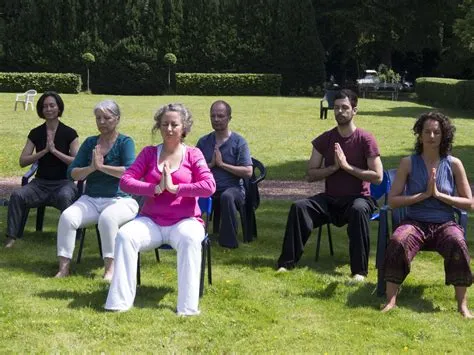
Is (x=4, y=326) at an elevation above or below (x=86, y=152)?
below

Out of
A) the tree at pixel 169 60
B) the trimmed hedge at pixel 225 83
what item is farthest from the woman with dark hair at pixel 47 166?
the tree at pixel 169 60

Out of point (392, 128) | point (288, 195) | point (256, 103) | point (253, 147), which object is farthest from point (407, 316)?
point (256, 103)

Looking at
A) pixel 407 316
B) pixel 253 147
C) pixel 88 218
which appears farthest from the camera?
pixel 253 147

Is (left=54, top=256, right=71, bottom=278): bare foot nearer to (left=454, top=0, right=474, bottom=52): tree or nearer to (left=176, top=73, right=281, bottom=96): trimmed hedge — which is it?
(left=454, top=0, right=474, bottom=52): tree

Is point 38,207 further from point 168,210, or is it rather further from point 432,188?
point 432,188

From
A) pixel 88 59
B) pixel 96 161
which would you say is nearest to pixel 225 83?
pixel 88 59

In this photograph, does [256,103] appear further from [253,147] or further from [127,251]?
[127,251]

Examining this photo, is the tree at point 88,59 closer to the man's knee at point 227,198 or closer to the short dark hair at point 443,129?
the man's knee at point 227,198

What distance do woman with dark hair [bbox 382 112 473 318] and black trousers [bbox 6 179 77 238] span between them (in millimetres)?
2746

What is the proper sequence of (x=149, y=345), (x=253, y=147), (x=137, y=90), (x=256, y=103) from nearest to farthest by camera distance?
(x=149, y=345) → (x=253, y=147) → (x=256, y=103) → (x=137, y=90)

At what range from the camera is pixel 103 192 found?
6012 millimetres

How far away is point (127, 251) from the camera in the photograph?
4918 mm

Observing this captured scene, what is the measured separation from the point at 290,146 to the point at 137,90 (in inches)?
935

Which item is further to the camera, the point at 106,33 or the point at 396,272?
the point at 106,33
